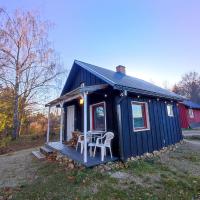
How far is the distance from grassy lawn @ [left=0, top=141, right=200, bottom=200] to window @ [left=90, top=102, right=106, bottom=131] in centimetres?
219

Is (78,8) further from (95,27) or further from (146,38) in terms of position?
(146,38)

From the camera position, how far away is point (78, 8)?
388 inches

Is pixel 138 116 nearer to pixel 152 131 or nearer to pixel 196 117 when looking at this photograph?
pixel 152 131

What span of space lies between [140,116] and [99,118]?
6.26 ft

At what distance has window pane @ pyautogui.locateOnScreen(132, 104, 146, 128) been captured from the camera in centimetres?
695

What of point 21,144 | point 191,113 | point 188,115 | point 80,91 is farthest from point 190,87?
point 80,91

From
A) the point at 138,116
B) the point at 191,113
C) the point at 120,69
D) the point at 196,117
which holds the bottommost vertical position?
the point at 138,116

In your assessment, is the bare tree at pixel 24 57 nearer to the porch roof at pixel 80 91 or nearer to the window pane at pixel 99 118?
the porch roof at pixel 80 91

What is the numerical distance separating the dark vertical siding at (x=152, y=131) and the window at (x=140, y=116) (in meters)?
0.20

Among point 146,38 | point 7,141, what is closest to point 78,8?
point 146,38

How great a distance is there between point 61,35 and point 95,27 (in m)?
3.37

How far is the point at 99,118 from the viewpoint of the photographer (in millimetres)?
7504

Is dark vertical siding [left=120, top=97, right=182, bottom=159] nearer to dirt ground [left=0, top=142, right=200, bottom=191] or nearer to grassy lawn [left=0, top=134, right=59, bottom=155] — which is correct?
dirt ground [left=0, top=142, right=200, bottom=191]

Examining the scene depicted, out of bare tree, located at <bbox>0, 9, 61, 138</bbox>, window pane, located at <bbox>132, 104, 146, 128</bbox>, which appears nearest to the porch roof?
window pane, located at <bbox>132, 104, 146, 128</bbox>
